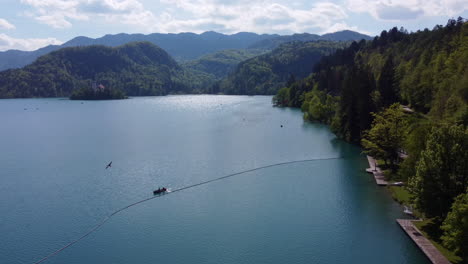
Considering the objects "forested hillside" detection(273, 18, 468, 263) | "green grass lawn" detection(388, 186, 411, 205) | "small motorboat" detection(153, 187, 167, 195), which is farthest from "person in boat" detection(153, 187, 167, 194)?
"forested hillside" detection(273, 18, 468, 263)

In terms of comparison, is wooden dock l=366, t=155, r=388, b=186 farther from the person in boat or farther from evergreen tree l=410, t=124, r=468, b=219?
the person in boat

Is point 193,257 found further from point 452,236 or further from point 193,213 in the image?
point 452,236

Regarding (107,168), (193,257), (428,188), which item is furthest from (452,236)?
(107,168)

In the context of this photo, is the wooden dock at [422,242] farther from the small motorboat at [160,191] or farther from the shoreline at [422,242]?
the small motorboat at [160,191]

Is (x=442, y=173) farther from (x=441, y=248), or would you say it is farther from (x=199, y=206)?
(x=199, y=206)

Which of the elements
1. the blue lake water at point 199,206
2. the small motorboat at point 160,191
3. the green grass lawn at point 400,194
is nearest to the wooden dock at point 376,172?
the blue lake water at point 199,206

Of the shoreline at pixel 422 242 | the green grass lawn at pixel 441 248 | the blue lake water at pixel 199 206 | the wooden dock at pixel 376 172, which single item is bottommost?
the blue lake water at pixel 199 206

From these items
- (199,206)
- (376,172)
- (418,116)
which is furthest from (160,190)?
(418,116)

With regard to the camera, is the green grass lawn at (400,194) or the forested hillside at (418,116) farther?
the green grass lawn at (400,194)
